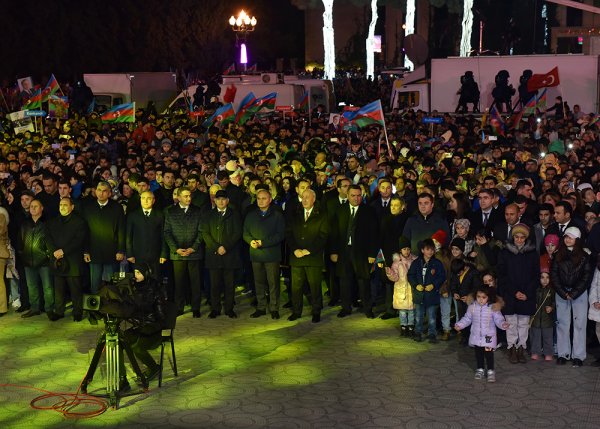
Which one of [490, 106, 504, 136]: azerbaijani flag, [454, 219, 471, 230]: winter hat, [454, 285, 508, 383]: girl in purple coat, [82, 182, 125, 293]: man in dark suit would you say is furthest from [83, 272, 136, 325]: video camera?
[490, 106, 504, 136]: azerbaijani flag

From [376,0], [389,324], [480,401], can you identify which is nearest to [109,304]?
[480,401]

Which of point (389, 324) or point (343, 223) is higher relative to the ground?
point (343, 223)

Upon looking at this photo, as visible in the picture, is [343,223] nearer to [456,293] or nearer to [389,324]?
[389,324]

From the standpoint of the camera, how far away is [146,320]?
394 inches

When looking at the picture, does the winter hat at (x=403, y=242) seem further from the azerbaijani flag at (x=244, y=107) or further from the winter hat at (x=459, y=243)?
the azerbaijani flag at (x=244, y=107)

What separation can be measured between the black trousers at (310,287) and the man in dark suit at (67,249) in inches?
102

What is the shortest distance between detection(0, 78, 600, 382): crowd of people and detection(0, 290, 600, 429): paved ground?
0.38 meters

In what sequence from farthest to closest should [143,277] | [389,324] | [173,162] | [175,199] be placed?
[173,162], [175,199], [389,324], [143,277]

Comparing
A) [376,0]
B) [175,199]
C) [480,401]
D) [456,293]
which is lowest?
[480,401]

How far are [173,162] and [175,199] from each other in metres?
3.87

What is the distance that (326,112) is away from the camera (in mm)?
33188

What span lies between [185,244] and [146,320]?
10.4ft

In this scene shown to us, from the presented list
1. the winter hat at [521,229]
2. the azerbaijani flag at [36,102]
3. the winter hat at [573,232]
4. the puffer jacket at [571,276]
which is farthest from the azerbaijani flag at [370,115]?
the puffer jacket at [571,276]

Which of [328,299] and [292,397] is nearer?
[292,397]
